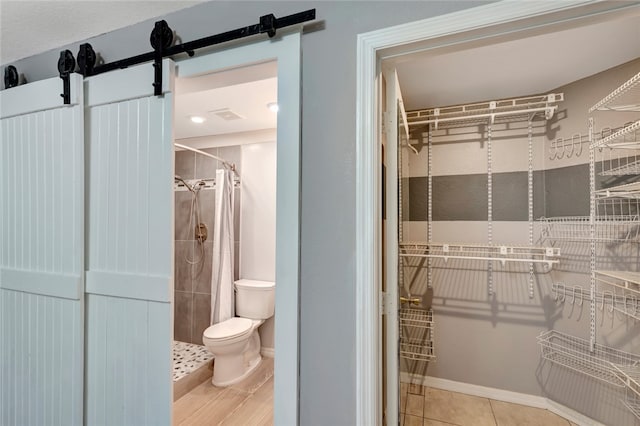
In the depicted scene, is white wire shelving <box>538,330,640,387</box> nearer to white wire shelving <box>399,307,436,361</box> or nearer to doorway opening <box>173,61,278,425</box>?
white wire shelving <box>399,307,436,361</box>

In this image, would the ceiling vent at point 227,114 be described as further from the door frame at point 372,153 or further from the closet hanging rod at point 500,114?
the door frame at point 372,153

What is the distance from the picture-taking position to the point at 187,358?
2.90 meters

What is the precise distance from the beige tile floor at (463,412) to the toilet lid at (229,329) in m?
1.44

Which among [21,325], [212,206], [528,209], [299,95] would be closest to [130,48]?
[299,95]

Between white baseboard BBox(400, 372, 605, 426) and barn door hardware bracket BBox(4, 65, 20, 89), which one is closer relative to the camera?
barn door hardware bracket BBox(4, 65, 20, 89)

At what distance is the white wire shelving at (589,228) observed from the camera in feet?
5.92

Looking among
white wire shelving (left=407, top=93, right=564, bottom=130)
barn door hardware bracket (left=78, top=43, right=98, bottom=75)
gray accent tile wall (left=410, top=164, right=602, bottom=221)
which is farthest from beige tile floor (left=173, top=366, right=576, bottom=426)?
barn door hardware bracket (left=78, top=43, right=98, bottom=75)

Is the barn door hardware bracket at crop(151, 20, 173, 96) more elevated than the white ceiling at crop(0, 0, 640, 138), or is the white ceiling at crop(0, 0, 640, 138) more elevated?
the white ceiling at crop(0, 0, 640, 138)

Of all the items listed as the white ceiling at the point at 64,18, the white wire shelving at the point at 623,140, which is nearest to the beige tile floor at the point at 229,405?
the white ceiling at the point at 64,18

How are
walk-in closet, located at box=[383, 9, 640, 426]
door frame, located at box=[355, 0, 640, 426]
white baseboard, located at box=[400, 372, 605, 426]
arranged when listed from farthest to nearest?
white baseboard, located at box=[400, 372, 605, 426], walk-in closet, located at box=[383, 9, 640, 426], door frame, located at box=[355, 0, 640, 426]

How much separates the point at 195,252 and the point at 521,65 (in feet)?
11.1

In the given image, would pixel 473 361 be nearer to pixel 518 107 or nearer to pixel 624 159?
pixel 624 159

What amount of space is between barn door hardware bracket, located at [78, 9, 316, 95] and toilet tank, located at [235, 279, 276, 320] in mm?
2181

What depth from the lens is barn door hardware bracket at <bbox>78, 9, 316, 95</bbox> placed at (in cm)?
109
